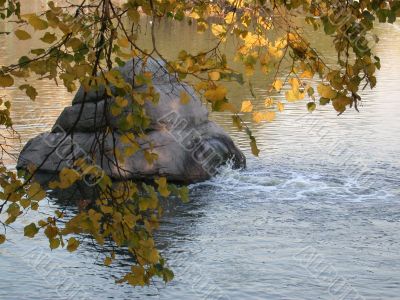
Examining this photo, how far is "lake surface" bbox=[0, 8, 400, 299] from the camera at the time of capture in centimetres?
1029

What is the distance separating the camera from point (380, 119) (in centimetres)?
2081

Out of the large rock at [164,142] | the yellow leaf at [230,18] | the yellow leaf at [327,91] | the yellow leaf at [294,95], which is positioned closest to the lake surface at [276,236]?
the large rock at [164,142]

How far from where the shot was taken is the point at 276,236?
1219 cm

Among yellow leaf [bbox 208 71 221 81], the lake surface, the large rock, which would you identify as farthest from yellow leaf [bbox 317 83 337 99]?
the large rock

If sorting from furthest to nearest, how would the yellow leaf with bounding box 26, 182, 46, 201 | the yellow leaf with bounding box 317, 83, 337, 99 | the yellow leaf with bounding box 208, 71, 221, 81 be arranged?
1. the yellow leaf with bounding box 26, 182, 46, 201
2. the yellow leaf with bounding box 317, 83, 337, 99
3. the yellow leaf with bounding box 208, 71, 221, 81

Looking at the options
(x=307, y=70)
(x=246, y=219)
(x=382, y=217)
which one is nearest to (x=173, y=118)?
(x=246, y=219)

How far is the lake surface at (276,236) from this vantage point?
1029 centimetres

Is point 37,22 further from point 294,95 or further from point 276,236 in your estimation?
point 276,236

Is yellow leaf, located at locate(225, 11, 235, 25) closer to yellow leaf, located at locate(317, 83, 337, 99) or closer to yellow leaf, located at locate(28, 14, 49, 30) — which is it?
yellow leaf, located at locate(317, 83, 337, 99)

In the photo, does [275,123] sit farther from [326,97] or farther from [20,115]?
[326,97]

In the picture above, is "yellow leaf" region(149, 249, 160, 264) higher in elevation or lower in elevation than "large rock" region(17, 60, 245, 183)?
higher

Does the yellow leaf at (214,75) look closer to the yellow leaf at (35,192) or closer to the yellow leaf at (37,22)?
the yellow leaf at (37,22)

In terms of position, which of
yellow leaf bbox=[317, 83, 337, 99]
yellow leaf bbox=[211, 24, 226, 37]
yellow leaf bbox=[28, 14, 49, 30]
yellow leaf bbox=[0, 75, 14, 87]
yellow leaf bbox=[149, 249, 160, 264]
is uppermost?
yellow leaf bbox=[28, 14, 49, 30]

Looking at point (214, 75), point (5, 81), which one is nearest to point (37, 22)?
point (5, 81)
